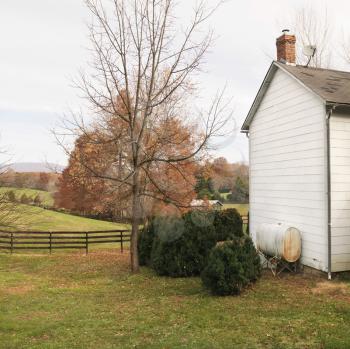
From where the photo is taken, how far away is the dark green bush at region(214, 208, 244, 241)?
47.1 ft

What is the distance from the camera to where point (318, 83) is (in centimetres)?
1280

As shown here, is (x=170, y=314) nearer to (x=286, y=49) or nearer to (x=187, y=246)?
(x=187, y=246)

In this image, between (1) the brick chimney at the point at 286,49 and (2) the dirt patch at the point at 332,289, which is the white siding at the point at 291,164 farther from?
(1) the brick chimney at the point at 286,49

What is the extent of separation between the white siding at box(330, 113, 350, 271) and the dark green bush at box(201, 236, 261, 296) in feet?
8.36

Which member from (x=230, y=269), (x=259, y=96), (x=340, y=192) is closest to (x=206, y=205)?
(x=259, y=96)

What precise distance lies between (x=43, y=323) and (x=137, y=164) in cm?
733

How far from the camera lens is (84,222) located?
4012 centimetres

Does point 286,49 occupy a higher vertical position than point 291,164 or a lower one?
higher

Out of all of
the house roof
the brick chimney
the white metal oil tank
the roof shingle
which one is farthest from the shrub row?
the brick chimney

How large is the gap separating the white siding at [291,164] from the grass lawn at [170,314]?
5.67ft

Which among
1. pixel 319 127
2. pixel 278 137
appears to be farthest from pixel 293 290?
pixel 278 137

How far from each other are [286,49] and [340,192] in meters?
6.51

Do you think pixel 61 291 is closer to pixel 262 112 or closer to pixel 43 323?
pixel 43 323

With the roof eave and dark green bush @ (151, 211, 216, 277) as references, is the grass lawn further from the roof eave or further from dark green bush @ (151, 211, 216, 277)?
the roof eave
